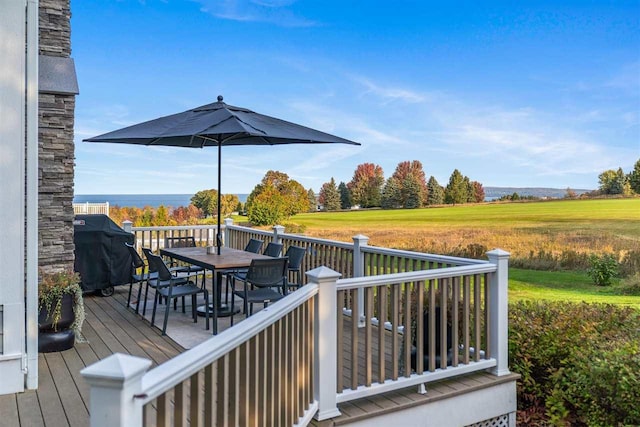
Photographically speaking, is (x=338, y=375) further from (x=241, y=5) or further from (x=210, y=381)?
(x=241, y=5)

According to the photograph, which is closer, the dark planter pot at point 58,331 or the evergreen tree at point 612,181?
the dark planter pot at point 58,331

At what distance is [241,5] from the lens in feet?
49.9

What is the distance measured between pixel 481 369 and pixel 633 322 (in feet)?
8.64

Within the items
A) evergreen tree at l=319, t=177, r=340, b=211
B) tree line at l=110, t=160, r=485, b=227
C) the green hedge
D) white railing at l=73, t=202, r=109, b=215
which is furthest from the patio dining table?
evergreen tree at l=319, t=177, r=340, b=211

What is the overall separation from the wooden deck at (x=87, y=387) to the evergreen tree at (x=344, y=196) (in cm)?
1490

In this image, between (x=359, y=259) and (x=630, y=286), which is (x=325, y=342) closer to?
(x=359, y=259)

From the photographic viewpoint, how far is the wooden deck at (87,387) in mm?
3014

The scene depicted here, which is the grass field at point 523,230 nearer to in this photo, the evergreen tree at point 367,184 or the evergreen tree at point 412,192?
the evergreen tree at point 412,192

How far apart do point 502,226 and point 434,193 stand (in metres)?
3.95

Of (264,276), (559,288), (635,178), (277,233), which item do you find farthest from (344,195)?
(264,276)

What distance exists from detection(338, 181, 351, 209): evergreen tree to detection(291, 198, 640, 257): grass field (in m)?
0.77

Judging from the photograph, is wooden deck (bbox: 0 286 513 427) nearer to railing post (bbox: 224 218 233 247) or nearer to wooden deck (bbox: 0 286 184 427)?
wooden deck (bbox: 0 286 184 427)

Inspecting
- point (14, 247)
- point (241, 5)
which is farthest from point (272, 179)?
point (14, 247)

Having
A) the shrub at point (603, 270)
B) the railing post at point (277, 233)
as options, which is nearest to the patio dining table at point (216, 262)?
the railing post at point (277, 233)
